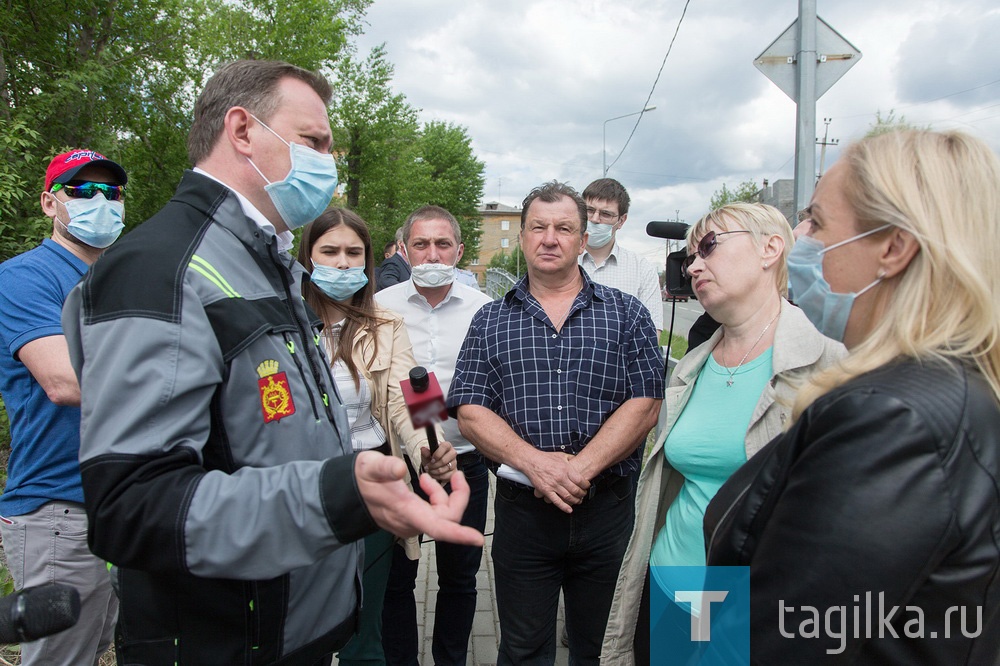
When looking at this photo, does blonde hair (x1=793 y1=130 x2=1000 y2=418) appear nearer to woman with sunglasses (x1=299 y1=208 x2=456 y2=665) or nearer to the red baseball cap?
woman with sunglasses (x1=299 y1=208 x2=456 y2=665)

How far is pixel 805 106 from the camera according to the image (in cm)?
433

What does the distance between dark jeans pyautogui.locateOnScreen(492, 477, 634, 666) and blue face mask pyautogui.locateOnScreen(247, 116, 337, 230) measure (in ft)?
5.04

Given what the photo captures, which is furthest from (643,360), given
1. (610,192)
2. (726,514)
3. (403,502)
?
(610,192)

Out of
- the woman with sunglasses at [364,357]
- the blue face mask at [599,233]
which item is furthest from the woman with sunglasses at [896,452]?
the blue face mask at [599,233]

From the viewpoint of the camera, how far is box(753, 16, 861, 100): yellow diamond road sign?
4.22 meters

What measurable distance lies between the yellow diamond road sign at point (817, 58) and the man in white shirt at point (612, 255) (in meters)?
1.33

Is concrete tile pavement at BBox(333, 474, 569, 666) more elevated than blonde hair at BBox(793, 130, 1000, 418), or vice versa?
blonde hair at BBox(793, 130, 1000, 418)

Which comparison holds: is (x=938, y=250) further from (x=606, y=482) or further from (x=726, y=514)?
(x=606, y=482)

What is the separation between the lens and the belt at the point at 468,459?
10.9 ft

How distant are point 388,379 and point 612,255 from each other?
7.88 ft

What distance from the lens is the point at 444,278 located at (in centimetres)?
366

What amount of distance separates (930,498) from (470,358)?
2.08 metres

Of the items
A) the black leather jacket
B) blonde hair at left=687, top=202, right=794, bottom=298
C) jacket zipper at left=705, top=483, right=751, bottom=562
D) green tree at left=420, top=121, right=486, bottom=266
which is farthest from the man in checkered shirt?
green tree at left=420, top=121, right=486, bottom=266

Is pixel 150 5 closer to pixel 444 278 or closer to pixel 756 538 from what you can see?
pixel 444 278
